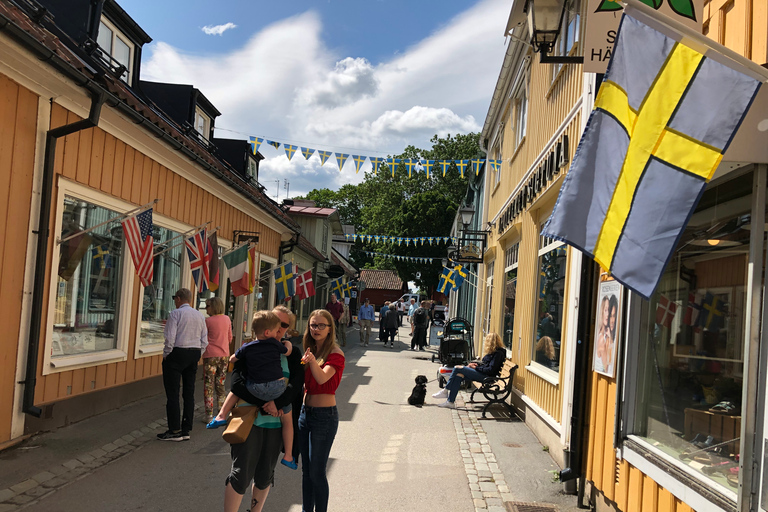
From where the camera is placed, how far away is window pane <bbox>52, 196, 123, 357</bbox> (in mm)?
7461

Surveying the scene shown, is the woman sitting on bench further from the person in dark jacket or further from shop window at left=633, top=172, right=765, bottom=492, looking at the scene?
the person in dark jacket

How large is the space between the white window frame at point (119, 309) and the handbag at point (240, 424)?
3.66m

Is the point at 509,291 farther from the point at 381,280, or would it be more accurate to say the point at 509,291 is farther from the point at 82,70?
the point at 381,280

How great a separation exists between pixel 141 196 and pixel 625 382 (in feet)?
22.9

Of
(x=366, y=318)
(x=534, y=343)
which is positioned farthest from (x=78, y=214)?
(x=366, y=318)

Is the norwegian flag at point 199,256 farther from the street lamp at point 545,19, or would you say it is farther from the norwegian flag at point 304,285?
the norwegian flag at point 304,285

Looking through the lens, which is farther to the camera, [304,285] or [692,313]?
[304,285]

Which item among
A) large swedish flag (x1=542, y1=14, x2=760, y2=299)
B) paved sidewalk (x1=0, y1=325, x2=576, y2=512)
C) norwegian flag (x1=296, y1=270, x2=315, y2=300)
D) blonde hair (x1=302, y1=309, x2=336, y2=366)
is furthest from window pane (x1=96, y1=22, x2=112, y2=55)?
large swedish flag (x1=542, y1=14, x2=760, y2=299)

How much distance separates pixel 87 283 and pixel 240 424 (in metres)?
4.80

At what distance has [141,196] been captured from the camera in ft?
30.1

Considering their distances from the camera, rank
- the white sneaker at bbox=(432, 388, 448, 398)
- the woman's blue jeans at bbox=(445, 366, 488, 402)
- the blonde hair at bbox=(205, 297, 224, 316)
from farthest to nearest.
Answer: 1. the white sneaker at bbox=(432, 388, 448, 398)
2. the woman's blue jeans at bbox=(445, 366, 488, 402)
3. the blonde hair at bbox=(205, 297, 224, 316)

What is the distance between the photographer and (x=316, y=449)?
4.62 metres

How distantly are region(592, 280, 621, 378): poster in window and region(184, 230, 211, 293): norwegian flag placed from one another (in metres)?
5.85

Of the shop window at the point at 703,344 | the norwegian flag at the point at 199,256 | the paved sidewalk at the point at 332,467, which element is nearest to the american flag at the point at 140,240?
the norwegian flag at the point at 199,256
